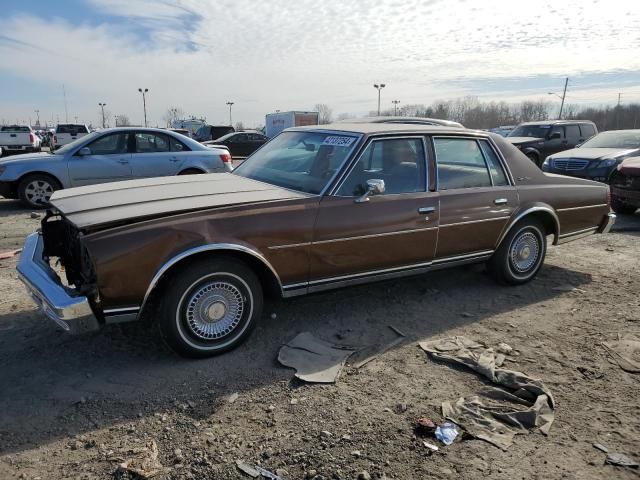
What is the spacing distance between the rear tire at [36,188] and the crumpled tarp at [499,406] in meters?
7.94

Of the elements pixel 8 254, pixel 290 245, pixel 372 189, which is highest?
pixel 372 189

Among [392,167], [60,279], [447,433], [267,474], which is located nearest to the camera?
[267,474]

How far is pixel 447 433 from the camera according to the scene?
285cm

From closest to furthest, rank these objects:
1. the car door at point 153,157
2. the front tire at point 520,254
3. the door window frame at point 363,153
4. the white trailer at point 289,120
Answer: the door window frame at point 363,153 < the front tire at point 520,254 < the car door at point 153,157 < the white trailer at point 289,120

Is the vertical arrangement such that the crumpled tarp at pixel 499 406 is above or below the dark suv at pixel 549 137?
below

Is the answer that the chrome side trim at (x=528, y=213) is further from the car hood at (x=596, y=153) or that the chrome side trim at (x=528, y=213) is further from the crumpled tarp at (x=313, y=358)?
the car hood at (x=596, y=153)

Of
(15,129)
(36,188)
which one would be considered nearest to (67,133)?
(15,129)

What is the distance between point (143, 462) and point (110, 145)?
7.68 m

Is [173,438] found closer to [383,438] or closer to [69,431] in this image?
[69,431]

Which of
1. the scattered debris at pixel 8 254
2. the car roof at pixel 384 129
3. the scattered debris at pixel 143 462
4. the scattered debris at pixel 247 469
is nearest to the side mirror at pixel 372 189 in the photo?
the car roof at pixel 384 129

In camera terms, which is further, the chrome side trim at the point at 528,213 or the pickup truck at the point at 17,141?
the pickup truck at the point at 17,141

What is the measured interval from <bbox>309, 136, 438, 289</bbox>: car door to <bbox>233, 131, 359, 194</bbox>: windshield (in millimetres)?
173

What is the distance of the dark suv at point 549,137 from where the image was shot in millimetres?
15805

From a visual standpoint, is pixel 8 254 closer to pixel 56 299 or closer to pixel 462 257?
pixel 56 299
